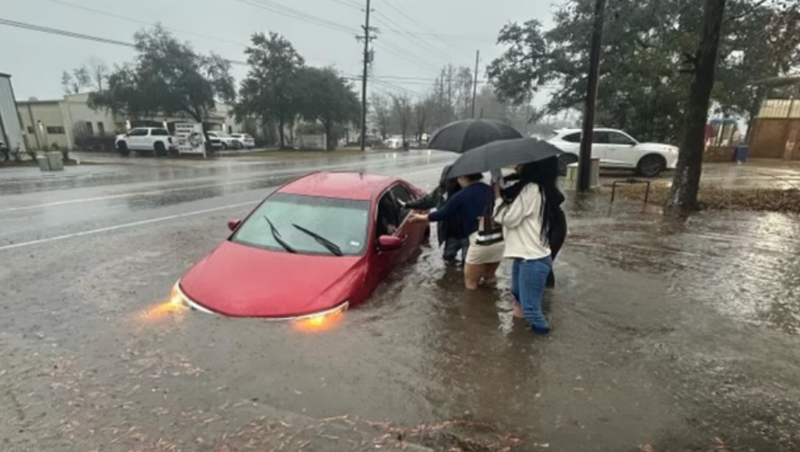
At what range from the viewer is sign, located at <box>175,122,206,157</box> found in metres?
30.6

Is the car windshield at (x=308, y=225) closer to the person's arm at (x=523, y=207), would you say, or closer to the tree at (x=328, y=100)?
the person's arm at (x=523, y=207)

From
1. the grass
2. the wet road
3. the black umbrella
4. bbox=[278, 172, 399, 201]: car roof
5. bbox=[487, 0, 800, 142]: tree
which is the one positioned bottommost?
the grass

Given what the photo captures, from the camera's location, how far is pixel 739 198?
36.8ft

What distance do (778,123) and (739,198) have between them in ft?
50.3

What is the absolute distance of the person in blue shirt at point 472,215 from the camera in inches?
197

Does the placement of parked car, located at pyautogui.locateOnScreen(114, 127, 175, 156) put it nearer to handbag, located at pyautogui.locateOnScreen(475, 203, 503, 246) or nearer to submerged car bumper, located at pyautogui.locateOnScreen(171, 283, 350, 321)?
submerged car bumper, located at pyautogui.locateOnScreen(171, 283, 350, 321)

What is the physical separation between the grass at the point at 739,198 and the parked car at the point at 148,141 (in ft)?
94.1

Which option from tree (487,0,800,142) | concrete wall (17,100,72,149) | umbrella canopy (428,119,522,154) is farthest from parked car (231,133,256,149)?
umbrella canopy (428,119,522,154)

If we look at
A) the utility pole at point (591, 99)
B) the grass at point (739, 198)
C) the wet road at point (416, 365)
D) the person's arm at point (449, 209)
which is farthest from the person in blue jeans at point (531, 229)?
the utility pole at point (591, 99)

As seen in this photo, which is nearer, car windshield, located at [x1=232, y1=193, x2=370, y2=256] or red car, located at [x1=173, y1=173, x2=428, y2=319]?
red car, located at [x1=173, y1=173, x2=428, y2=319]

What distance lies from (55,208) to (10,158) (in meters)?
17.9

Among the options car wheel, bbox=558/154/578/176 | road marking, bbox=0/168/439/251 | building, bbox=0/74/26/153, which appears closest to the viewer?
road marking, bbox=0/168/439/251

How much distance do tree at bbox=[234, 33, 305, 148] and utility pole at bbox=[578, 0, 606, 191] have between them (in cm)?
3081

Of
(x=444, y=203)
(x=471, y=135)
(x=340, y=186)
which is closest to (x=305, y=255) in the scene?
(x=340, y=186)
